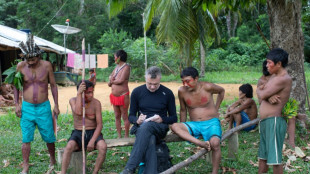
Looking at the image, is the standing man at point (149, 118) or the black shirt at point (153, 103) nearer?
the standing man at point (149, 118)

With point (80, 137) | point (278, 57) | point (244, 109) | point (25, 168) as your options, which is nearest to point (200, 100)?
point (278, 57)

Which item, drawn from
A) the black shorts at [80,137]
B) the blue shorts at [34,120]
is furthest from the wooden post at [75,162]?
the blue shorts at [34,120]

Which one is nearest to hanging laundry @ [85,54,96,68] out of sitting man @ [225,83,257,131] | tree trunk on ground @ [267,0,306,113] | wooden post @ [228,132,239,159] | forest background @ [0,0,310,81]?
wooden post @ [228,132,239,159]

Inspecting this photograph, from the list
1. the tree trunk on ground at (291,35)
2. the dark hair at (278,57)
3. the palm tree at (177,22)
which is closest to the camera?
the dark hair at (278,57)

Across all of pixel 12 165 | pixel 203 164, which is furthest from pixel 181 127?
pixel 12 165

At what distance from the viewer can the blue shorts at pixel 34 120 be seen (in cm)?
481

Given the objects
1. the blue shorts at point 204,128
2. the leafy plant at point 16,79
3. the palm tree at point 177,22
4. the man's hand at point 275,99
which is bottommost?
the blue shorts at point 204,128

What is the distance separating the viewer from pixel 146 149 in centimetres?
418

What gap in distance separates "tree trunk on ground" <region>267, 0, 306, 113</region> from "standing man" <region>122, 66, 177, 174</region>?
285cm

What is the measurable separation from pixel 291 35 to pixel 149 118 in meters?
3.41

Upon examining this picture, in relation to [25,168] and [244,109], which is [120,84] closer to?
[25,168]

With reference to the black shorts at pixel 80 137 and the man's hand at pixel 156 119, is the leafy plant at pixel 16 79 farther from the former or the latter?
the man's hand at pixel 156 119

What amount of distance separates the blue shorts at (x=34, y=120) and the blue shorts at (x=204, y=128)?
6.77 feet

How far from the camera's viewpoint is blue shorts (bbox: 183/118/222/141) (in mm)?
4578
